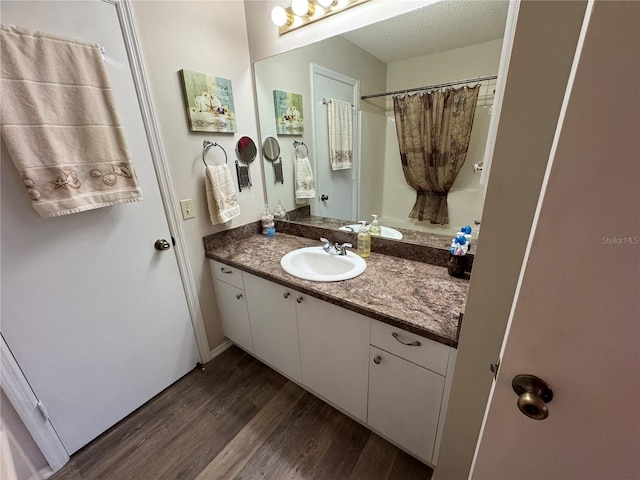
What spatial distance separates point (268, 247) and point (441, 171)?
108 cm

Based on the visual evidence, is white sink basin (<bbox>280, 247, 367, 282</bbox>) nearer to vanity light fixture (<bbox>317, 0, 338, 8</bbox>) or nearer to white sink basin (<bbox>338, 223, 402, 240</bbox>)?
white sink basin (<bbox>338, 223, 402, 240</bbox>)

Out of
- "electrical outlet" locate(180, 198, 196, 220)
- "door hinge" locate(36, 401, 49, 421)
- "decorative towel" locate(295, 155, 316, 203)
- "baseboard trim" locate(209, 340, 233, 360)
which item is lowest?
"baseboard trim" locate(209, 340, 233, 360)

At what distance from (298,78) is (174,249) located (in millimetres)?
1275

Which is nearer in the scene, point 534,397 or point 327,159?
point 534,397

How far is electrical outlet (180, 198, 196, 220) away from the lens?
1460mm

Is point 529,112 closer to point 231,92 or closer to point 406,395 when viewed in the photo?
point 406,395

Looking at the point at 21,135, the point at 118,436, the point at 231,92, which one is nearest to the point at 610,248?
the point at 21,135

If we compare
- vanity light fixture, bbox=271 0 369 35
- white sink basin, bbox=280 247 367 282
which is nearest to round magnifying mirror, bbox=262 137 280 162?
vanity light fixture, bbox=271 0 369 35

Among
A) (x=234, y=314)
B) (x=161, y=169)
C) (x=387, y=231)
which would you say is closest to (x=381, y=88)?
Answer: (x=387, y=231)

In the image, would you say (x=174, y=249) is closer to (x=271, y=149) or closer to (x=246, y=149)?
(x=246, y=149)

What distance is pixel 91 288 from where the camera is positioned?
3.90 ft

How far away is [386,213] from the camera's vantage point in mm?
1499

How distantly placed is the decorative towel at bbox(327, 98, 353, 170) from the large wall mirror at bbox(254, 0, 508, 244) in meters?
0.04

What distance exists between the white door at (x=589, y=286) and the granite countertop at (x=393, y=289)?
1.00 ft
